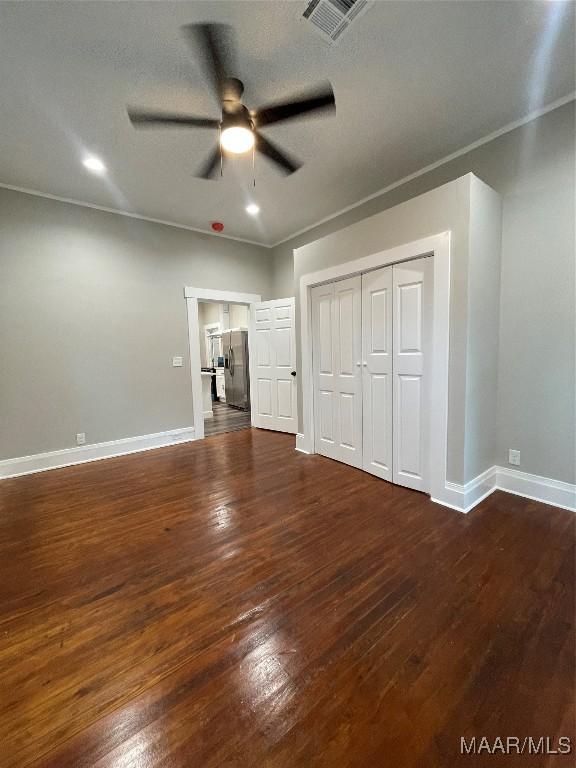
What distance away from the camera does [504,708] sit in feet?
3.54

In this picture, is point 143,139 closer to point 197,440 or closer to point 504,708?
point 197,440

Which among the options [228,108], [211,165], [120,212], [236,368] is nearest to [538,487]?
[228,108]

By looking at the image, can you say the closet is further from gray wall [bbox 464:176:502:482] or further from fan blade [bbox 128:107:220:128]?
fan blade [bbox 128:107:220:128]

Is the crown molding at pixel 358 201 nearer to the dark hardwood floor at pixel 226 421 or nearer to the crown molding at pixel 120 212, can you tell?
the crown molding at pixel 120 212

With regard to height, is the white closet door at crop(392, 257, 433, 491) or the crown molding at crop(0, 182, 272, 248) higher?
the crown molding at crop(0, 182, 272, 248)

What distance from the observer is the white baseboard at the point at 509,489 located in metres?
2.36

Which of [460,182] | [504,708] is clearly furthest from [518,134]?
[504,708]

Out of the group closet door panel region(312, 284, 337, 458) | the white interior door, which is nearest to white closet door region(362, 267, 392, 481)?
closet door panel region(312, 284, 337, 458)

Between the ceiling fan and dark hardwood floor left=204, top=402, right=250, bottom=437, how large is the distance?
12.5ft

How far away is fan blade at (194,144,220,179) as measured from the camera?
223 cm

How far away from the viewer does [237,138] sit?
1957mm

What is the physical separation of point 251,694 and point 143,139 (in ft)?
12.0

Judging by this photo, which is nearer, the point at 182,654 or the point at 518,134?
the point at 182,654

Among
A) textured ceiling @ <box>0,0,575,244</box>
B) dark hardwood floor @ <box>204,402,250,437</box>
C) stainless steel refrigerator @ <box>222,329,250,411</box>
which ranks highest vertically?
textured ceiling @ <box>0,0,575,244</box>
